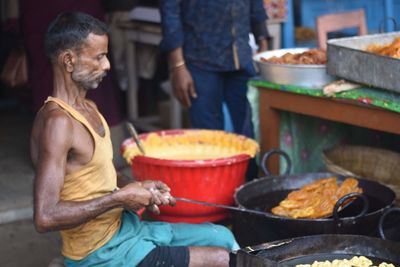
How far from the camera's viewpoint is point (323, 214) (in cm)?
361

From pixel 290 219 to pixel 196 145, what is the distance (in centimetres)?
116

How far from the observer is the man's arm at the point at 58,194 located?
289 centimetres

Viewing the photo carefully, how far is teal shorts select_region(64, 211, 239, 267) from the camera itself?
125 inches

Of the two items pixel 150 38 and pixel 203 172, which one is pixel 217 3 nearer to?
Answer: pixel 203 172

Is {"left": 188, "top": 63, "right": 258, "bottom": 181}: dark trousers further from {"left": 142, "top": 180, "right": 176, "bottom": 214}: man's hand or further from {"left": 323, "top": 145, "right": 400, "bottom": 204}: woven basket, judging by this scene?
{"left": 142, "top": 180, "right": 176, "bottom": 214}: man's hand

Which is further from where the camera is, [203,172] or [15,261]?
[15,261]

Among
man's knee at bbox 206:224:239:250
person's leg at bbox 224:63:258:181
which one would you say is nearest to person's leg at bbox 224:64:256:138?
person's leg at bbox 224:63:258:181

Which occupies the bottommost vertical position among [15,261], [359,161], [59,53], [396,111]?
[15,261]

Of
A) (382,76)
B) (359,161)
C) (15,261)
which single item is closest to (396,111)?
(382,76)

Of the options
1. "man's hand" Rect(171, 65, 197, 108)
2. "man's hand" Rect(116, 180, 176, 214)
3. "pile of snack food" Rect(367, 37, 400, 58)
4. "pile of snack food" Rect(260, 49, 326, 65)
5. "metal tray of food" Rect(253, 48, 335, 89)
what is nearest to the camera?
"man's hand" Rect(116, 180, 176, 214)

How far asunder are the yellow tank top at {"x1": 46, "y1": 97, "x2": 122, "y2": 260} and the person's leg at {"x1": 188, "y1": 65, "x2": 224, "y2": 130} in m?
1.53

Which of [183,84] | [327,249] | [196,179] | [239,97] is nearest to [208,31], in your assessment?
[183,84]

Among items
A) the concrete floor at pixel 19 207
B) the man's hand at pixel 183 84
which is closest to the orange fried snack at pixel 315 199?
the man's hand at pixel 183 84

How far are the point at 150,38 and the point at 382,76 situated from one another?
10.8ft
